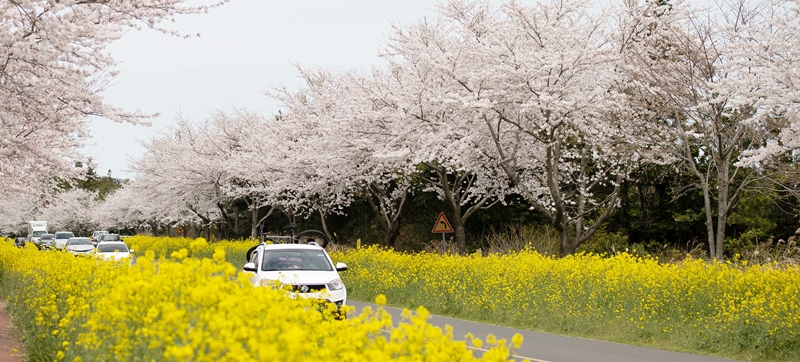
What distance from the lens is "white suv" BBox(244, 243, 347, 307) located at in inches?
561

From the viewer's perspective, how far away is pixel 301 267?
15.2 metres

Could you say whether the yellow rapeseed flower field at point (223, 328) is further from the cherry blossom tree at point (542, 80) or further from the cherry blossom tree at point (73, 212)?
the cherry blossom tree at point (73, 212)

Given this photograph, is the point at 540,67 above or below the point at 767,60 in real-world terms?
above

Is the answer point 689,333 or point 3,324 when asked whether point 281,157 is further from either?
point 689,333

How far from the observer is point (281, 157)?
120 ft

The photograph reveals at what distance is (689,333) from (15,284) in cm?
1260

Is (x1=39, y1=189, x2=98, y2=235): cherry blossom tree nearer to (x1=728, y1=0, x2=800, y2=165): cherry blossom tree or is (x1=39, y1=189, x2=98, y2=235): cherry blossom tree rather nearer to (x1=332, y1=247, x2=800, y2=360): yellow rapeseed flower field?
(x1=332, y1=247, x2=800, y2=360): yellow rapeseed flower field

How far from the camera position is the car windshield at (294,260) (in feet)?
49.5

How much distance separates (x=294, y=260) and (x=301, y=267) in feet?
0.91

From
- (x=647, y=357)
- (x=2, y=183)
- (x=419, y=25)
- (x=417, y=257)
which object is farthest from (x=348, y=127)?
(x=647, y=357)

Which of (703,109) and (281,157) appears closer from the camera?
(703,109)

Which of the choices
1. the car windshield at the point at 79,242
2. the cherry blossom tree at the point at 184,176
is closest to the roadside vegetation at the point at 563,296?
the car windshield at the point at 79,242

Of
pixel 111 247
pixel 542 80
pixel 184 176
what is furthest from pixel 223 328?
pixel 184 176

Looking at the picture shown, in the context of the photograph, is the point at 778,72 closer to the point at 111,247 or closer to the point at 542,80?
the point at 542,80
